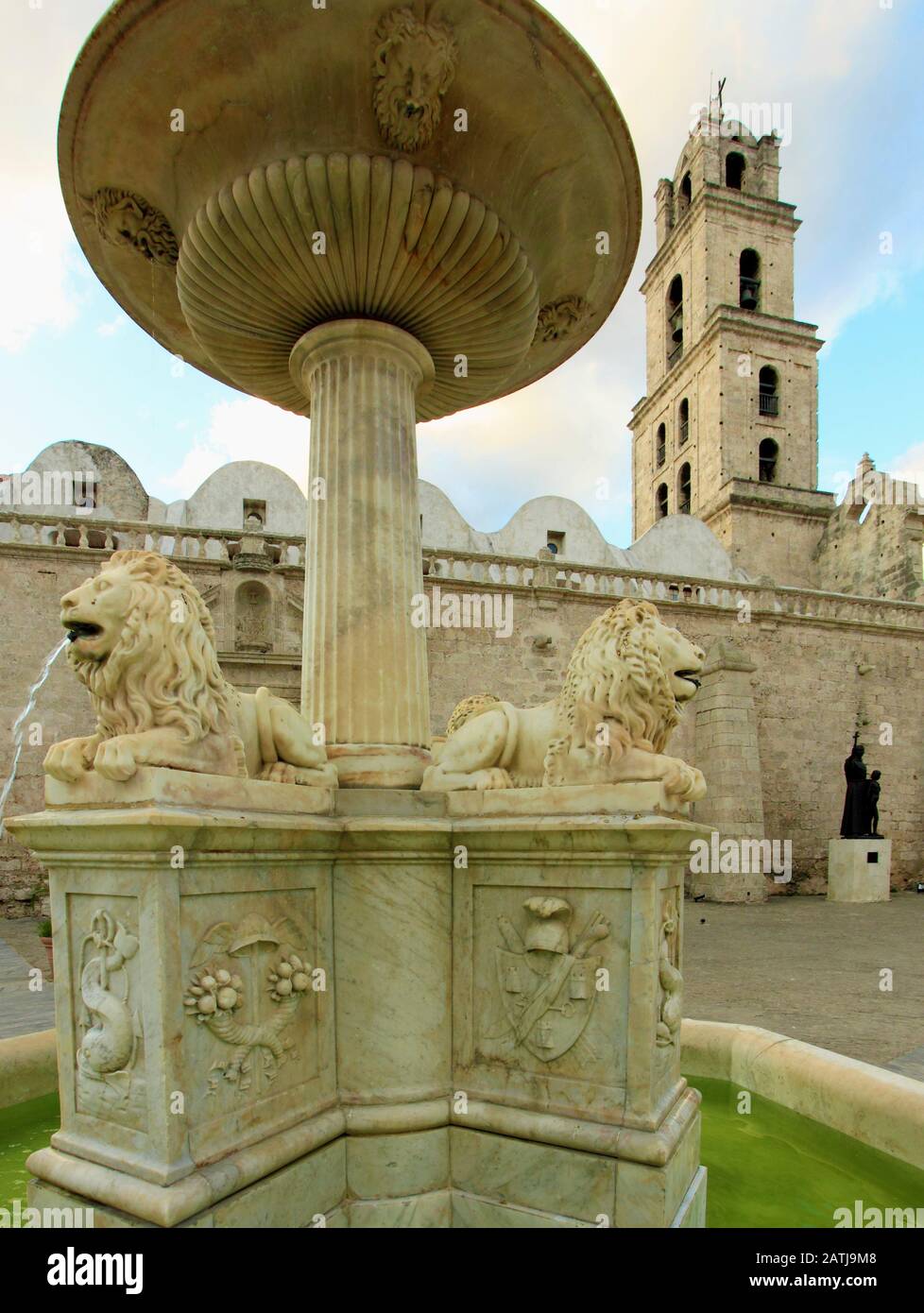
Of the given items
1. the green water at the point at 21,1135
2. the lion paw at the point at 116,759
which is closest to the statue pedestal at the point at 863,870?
the green water at the point at 21,1135

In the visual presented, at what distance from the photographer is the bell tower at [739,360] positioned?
77.2ft

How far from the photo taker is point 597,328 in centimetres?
385

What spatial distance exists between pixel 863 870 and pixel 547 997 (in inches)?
538

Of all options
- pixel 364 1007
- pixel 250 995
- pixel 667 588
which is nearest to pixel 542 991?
pixel 364 1007

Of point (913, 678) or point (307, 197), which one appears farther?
point (913, 678)

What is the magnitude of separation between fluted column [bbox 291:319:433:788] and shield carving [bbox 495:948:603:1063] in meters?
0.78

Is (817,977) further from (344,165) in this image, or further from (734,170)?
(734,170)

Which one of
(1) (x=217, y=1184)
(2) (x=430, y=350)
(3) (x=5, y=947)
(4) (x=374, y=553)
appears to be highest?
(2) (x=430, y=350)

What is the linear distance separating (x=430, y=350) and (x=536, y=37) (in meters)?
1.25

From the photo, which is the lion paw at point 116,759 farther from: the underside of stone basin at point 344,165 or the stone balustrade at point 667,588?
the stone balustrade at point 667,588

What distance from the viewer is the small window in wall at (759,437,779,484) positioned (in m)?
24.5

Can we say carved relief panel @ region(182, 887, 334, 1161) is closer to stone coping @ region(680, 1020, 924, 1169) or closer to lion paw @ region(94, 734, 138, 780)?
lion paw @ region(94, 734, 138, 780)
